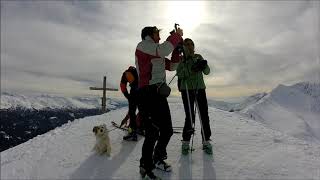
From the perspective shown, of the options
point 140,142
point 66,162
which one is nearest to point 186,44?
point 140,142

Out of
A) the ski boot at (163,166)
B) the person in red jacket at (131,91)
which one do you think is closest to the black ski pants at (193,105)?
the ski boot at (163,166)

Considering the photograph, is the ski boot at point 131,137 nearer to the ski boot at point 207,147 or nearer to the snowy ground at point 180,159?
the snowy ground at point 180,159

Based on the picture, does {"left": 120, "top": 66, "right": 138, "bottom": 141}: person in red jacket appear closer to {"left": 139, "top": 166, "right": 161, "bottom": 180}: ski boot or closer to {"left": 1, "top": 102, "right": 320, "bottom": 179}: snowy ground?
{"left": 1, "top": 102, "right": 320, "bottom": 179}: snowy ground

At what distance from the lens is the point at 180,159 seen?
9062 millimetres

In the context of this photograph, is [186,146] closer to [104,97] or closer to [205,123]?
[205,123]

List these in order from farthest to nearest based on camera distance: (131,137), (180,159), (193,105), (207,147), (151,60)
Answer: (131,137) < (207,147) < (193,105) < (180,159) < (151,60)

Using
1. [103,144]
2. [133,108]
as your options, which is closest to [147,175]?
[103,144]

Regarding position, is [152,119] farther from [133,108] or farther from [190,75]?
[133,108]

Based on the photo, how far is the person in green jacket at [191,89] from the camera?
30.0ft

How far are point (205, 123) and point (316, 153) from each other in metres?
2.89

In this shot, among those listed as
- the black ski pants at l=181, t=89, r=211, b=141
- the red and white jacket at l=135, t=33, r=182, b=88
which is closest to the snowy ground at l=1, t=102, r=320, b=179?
the black ski pants at l=181, t=89, r=211, b=141

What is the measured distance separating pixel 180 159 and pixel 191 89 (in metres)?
1.72

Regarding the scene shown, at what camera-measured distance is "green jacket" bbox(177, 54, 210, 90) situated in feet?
30.2

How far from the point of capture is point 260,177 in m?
7.75
